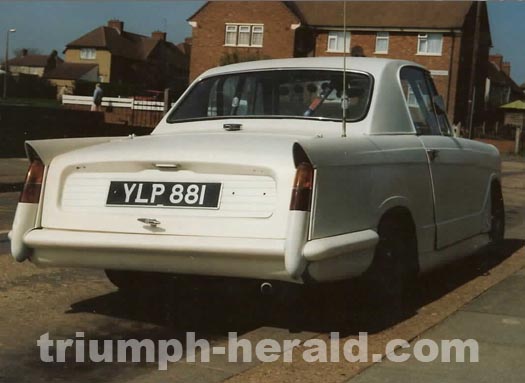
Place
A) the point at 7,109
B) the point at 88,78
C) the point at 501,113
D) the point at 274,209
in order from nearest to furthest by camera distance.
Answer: the point at 274,209
the point at 7,109
the point at 501,113
the point at 88,78

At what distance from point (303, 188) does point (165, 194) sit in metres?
0.81

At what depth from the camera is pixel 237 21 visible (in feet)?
167

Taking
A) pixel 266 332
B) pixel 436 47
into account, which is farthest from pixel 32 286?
pixel 436 47

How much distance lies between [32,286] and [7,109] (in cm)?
1377

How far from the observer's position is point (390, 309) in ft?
16.4

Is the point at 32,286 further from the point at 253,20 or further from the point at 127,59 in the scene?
the point at 127,59

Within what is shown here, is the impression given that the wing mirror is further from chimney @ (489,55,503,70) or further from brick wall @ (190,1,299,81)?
chimney @ (489,55,503,70)

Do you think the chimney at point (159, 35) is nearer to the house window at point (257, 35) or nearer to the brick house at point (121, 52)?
the brick house at point (121, 52)

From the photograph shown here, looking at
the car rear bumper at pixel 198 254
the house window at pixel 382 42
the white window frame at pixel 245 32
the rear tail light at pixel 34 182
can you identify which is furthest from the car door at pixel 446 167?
the white window frame at pixel 245 32

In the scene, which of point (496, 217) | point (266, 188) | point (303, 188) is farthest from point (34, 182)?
point (496, 217)

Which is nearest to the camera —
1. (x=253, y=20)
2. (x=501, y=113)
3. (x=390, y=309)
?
(x=390, y=309)

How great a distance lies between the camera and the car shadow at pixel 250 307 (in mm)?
4930

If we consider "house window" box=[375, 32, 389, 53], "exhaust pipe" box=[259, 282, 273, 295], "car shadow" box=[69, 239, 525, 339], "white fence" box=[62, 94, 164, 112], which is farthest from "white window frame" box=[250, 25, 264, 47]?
"exhaust pipe" box=[259, 282, 273, 295]

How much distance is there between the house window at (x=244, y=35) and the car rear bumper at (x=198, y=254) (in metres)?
Result: 46.5
